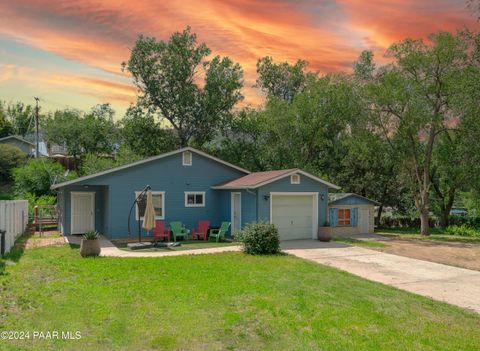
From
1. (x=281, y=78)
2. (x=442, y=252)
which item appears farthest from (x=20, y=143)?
(x=442, y=252)

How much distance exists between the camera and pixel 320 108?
2906 cm

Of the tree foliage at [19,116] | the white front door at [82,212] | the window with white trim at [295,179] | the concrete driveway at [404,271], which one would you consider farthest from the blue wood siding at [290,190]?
the tree foliage at [19,116]

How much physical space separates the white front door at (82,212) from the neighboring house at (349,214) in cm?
1237

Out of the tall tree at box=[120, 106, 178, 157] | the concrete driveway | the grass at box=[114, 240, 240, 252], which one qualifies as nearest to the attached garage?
the concrete driveway

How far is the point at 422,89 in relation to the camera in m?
23.5

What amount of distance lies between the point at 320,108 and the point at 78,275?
72.3 ft

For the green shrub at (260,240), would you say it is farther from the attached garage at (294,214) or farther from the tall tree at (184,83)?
the tall tree at (184,83)

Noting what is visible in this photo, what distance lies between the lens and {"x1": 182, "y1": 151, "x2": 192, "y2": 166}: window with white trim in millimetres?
20266

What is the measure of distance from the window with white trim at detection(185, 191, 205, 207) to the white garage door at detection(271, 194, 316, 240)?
12.6 ft

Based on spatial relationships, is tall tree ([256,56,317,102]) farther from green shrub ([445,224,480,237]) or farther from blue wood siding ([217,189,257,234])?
blue wood siding ([217,189,257,234])

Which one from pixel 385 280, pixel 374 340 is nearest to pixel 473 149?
pixel 385 280

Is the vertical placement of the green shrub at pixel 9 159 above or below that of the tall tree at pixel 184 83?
below

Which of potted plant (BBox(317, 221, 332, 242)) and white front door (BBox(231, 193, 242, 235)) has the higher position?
white front door (BBox(231, 193, 242, 235))

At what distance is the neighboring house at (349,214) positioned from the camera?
74.0 ft
